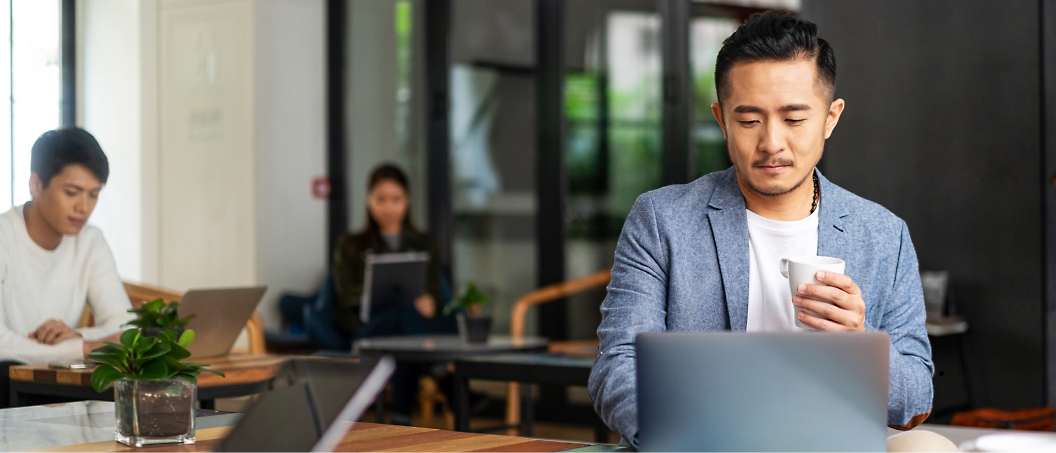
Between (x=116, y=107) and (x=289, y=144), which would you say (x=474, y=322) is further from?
(x=289, y=144)

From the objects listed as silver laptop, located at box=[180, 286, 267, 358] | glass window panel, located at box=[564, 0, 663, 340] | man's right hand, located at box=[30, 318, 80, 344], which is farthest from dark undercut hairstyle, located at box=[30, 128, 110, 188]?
glass window panel, located at box=[564, 0, 663, 340]

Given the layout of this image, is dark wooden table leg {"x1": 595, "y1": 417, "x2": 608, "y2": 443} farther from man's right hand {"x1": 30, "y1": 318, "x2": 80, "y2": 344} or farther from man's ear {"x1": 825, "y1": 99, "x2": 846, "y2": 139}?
man's ear {"x1": 825, "y1": 99, "x2": 846, "y2": 139}

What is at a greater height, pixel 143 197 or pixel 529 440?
pixel 143 197

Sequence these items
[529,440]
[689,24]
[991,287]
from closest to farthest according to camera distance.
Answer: [529,440] < [991,287] < [689,24]

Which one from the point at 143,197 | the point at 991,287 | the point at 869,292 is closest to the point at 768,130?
the point at 869,292

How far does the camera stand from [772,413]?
1225 millimetres

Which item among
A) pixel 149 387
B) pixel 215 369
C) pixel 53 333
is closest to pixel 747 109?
pixel 149 387

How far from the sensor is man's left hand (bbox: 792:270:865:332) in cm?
147

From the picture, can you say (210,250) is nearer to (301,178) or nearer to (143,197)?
(301,178)

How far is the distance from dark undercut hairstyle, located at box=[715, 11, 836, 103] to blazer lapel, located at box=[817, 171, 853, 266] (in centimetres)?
18

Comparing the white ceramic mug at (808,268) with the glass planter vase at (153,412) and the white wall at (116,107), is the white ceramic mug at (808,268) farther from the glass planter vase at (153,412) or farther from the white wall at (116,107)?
the white wall at (116,107)

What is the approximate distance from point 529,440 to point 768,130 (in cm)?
64

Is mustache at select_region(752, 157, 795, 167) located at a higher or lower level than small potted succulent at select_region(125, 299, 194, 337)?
higher

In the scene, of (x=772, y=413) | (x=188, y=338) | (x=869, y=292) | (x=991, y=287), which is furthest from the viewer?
(x=991, y=287)
